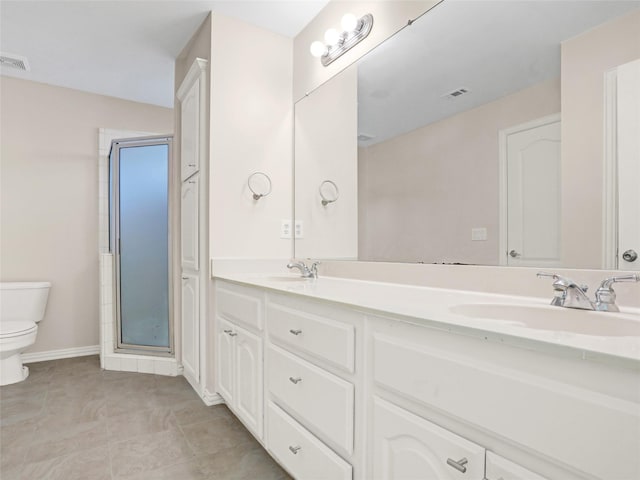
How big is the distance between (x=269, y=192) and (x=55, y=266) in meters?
2.15

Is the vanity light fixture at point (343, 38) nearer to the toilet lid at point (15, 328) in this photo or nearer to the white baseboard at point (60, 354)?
the toilet lid at point (15, 328)

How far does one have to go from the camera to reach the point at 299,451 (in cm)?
126

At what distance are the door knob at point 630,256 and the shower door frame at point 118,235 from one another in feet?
8.76

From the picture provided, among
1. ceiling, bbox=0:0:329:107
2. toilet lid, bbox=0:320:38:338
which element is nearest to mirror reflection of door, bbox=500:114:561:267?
ceiling, bbox=0:0:329:107

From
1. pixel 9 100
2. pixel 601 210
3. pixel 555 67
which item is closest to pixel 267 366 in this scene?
pixel 601 210

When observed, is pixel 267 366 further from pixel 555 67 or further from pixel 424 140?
pixel 555 67

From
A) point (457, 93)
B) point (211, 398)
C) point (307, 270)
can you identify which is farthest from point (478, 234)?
point (211, 398)

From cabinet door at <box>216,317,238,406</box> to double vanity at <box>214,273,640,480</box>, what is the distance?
1.06 feet

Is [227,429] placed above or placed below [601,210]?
below

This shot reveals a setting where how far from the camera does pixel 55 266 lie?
10.1 feet

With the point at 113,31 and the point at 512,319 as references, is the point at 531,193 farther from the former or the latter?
the point at 113,31

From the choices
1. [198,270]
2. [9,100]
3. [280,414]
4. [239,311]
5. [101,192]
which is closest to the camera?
[280,414]

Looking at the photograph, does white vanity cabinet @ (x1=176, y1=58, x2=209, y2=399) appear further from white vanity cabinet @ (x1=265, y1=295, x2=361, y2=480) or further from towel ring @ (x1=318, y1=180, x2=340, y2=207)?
white vanity cabinet @ (x1=265, y1=295, x2=361, y2=480)

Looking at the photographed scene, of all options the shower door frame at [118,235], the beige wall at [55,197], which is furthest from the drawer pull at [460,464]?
the beige wall at [55,197]
